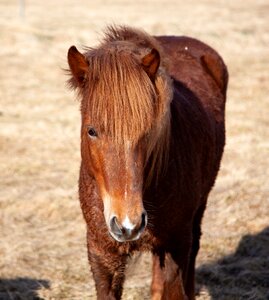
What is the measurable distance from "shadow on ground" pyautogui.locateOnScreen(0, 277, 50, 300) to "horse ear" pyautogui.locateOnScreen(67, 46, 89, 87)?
2393mm

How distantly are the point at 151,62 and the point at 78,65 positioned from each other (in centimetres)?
38

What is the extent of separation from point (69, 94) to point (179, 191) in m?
9.58

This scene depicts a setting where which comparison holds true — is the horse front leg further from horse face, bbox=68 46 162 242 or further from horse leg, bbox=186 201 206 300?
horse leg, bbox=186 201 206 300

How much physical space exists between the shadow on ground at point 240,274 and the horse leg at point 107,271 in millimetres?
1574

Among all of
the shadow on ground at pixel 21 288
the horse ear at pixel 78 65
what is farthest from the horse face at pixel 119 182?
the shadow on ground at pixel 21 288

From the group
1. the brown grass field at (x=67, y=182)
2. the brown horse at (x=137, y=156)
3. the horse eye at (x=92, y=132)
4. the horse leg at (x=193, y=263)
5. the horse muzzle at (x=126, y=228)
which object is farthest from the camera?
the brown grass field at (x=67, y=182)

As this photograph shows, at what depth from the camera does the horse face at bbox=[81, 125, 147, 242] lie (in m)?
2.91

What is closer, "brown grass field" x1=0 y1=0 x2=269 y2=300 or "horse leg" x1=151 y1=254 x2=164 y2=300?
"horse leg" x1=151 y1=254 x2=164 y2=300

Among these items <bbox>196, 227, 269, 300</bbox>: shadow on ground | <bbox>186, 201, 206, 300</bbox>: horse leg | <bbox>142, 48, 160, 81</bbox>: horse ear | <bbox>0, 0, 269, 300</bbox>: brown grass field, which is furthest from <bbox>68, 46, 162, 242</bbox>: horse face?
<bbox>196, 227, 269, 300</bbox>: shadow on ground

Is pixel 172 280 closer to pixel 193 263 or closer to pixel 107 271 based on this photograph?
pixel 107 271

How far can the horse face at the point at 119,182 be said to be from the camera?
2914 mm

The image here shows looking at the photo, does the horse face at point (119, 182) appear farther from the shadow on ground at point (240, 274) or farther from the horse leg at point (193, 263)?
the shadow on ground at point (240, 274)

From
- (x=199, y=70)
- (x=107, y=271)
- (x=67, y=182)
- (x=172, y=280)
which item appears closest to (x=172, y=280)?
(x=172, y=280)

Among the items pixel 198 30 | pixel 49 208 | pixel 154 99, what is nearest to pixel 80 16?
pixel 198 30
